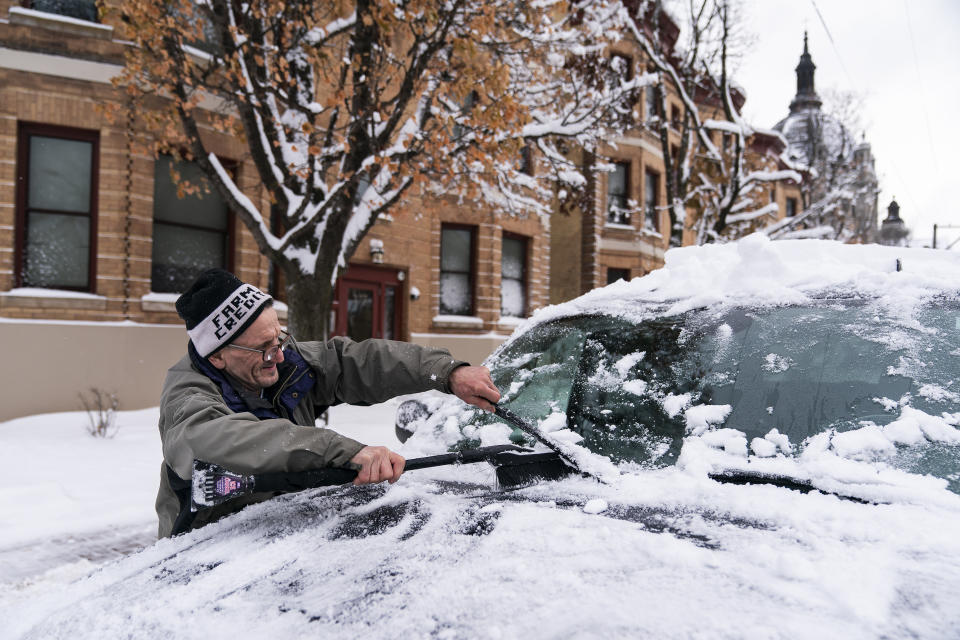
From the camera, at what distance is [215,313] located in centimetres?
204

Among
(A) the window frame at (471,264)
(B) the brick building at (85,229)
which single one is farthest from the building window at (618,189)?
(B) the brick building at (85,229)

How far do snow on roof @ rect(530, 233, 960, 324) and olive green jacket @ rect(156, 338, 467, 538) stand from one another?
2.58 ft

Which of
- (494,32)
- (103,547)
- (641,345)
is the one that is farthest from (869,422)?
(494,32)

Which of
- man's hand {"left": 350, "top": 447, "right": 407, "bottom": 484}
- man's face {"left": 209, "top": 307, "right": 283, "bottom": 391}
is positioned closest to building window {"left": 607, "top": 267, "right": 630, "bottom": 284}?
man's face {"left": 209, "top": 307, "right": 283, "bottom": 391}

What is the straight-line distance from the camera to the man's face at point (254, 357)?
2.09 m

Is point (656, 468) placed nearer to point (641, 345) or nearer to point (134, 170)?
point (641, 345)

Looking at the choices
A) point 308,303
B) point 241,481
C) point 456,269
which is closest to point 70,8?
point 308,303

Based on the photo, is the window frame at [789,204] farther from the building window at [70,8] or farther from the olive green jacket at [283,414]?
the olive green jacket at [283,414]

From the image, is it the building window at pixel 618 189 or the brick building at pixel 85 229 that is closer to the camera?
the brick building at pixel 85 229

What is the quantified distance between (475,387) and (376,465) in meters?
0.61

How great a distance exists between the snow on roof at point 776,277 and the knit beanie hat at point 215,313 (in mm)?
1324

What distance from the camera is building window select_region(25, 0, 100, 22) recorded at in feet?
26.7

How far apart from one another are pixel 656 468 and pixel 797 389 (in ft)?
1.65

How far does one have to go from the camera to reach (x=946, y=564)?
4.07 feet
